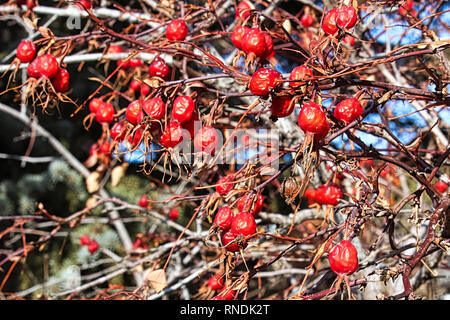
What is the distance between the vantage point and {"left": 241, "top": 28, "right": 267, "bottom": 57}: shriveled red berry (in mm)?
930

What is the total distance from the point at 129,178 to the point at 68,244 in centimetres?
67

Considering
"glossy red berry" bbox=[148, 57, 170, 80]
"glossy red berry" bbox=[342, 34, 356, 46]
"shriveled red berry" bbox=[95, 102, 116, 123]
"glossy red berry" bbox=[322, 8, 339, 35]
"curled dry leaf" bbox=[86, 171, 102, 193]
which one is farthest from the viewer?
"curled dry leaf" bbox=[86, 171, 102, 193]

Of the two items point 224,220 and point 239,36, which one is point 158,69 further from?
point 224,220

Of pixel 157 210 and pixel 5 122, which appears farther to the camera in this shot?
pixel 5 122

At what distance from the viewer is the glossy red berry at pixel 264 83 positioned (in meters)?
0.80

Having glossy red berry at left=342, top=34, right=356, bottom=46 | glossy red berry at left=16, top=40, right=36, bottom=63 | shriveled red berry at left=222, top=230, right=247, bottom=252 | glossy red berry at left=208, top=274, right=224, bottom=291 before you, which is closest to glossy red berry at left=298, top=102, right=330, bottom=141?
shriveled red berry at left=222, top=230, right=247, bottom=252

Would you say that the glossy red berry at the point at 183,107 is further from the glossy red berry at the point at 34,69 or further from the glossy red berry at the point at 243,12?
the glossy red berry at the point at 34,69

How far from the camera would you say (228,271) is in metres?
0.92

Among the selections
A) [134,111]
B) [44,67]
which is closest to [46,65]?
[44,67]

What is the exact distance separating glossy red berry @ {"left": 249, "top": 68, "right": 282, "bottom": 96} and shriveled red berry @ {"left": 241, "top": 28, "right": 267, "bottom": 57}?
149 millimetres

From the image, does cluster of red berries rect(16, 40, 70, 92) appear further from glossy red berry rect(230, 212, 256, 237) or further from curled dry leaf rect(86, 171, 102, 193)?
curled dry leaf rect(86, 171, 102, 193)
